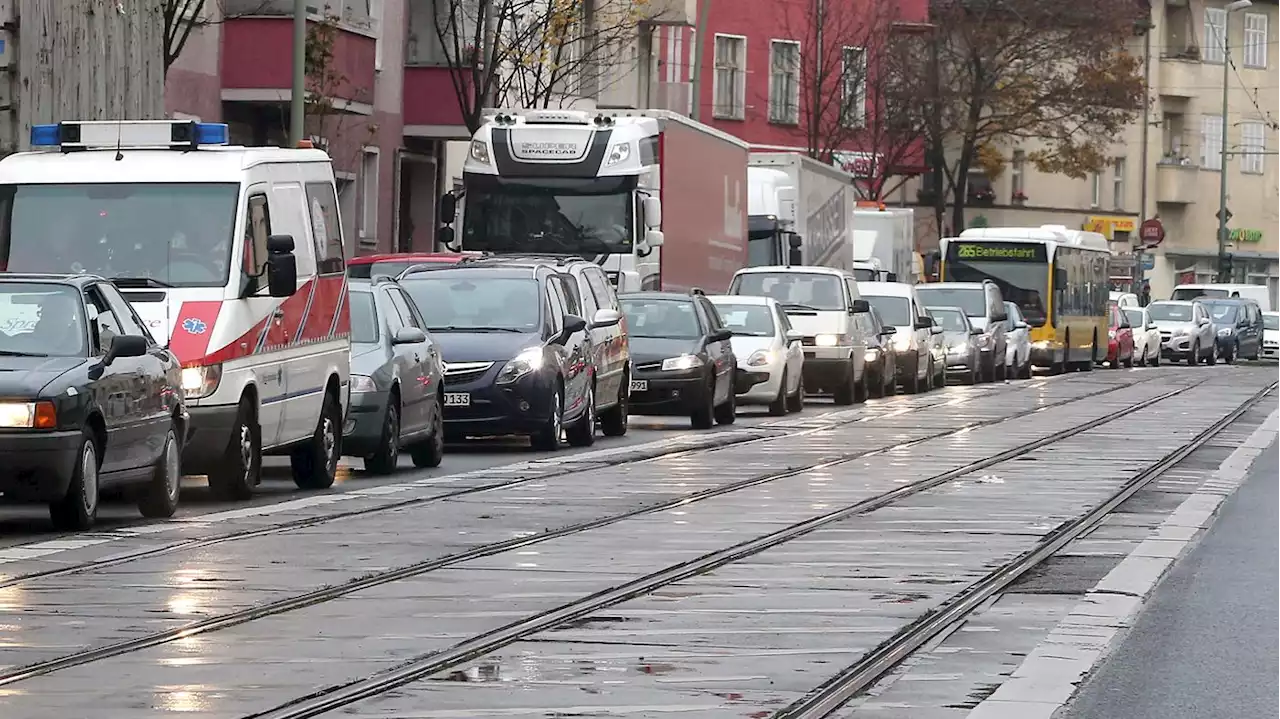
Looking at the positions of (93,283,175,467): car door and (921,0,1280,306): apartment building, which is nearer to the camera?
(93,283,175,467): car door

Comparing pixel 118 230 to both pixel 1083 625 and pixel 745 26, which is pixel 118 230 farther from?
pixel 745 26

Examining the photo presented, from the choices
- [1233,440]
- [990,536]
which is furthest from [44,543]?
[1233,440]

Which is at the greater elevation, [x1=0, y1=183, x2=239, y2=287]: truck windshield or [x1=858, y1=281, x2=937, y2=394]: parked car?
[x1=0, y1=183, x2=239, y2=287]: truck windshield

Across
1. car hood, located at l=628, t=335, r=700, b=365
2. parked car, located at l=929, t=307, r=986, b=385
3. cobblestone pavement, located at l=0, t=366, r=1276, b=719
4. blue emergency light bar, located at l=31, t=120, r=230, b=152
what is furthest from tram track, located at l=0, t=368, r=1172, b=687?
parked car, located at l=929, t=307, r=986, b=385

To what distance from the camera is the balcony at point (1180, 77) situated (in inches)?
3755

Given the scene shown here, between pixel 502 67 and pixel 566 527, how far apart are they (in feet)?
114

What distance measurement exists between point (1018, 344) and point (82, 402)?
1559 inches

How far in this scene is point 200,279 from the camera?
18.0m

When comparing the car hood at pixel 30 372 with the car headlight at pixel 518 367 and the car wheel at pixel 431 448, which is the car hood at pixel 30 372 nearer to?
the car wheel at pixel 431 448

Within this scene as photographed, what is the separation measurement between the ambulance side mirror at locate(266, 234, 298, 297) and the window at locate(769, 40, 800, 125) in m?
55.7

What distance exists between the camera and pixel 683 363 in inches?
1158

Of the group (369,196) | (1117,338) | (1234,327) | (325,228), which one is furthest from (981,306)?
(325,228)

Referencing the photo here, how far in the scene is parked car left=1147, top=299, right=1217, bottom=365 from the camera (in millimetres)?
72037

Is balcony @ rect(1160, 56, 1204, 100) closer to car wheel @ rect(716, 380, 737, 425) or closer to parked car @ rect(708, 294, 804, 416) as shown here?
parked car @ rect(708, 294, 804, 416)
